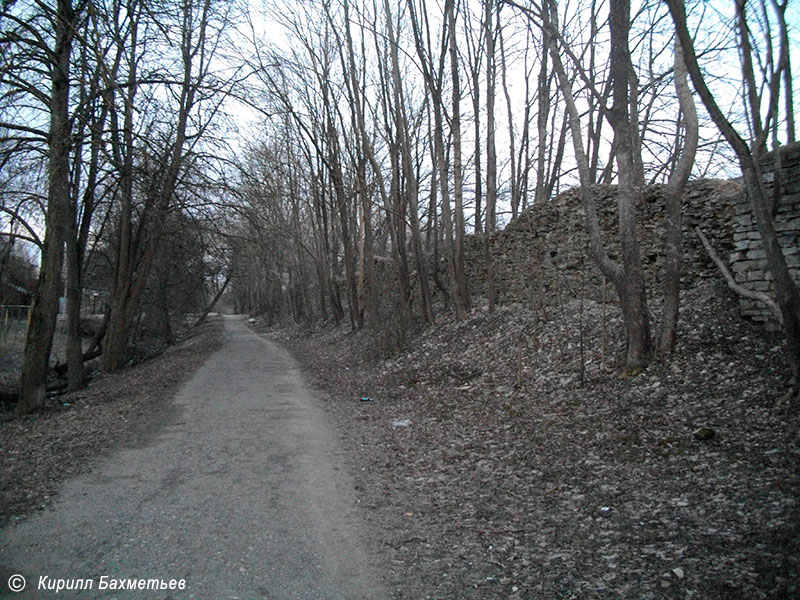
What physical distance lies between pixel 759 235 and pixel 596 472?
4579mm

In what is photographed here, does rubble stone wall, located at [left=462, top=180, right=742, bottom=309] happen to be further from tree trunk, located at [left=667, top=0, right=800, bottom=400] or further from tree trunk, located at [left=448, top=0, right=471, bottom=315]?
tree trunk, located at [left=667, top=0, right=800, bottom=400]

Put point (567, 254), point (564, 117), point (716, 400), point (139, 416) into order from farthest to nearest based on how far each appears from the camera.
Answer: point (564, 117) → point (567, 254) → point (139, 416) → point (716, 400)

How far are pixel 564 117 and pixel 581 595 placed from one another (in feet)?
57.3

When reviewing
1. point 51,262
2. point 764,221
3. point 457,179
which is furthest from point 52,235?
point 764,221

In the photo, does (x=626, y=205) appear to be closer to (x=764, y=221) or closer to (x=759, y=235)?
(x=759, y=235)

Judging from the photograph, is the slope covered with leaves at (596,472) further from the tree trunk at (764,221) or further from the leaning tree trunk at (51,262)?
the leaning tree trunk at (51,262)

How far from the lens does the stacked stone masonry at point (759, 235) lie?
6.84 metres

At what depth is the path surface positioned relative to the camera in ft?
12.1

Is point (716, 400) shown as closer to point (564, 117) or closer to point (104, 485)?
point (104, 485)

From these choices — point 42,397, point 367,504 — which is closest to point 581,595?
point 367,504

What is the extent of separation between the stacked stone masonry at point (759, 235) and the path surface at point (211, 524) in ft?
19.5

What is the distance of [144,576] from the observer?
3709 mm

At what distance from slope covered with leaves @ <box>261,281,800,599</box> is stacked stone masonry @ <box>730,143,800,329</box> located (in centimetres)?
39

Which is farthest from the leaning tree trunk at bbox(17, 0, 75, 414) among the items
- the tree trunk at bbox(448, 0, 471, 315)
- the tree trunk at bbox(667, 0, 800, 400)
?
the tree trunk at bbox(667, 0, 800, 400)
